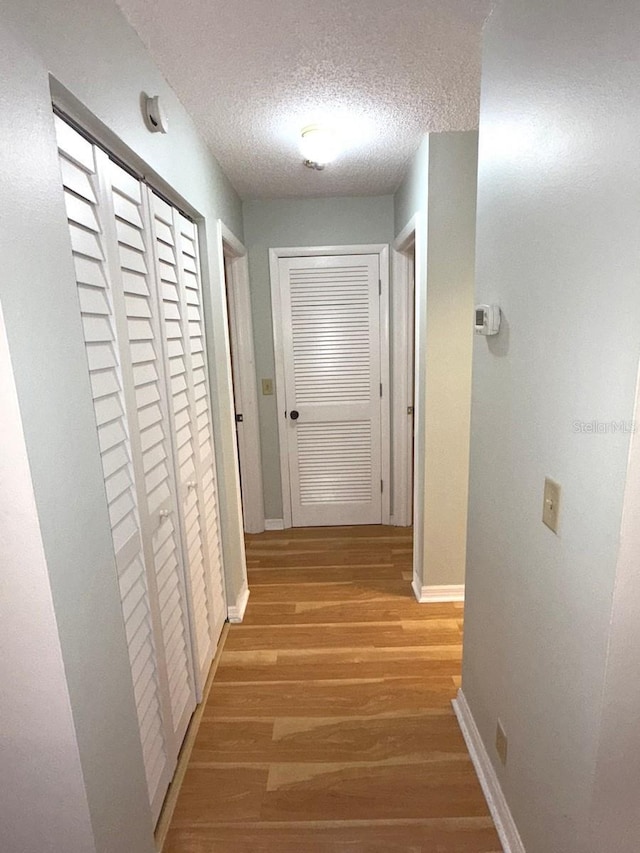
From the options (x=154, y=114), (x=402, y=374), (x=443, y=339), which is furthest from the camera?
(x=402, y=374)

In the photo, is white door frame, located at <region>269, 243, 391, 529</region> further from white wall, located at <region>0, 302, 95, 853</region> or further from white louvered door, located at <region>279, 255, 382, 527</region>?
white wall, located at <region>0, 302, 95, 853</region>

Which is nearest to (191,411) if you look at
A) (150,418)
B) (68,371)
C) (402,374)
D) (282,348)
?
(150,418)

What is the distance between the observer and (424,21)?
4.17ft

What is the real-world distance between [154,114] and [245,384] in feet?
6.57

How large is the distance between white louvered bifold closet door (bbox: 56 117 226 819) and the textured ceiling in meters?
0.41

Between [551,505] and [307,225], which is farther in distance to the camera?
[307,225]

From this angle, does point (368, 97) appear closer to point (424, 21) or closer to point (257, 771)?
point (424, 21)

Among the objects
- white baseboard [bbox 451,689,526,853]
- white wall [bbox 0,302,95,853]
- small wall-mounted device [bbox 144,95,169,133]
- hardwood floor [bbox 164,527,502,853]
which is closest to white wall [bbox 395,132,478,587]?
hardwood floor [bbox 164,527,502,853]

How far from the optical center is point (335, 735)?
1762 millimetres

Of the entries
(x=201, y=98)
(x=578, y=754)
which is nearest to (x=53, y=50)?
(x=201, y=98)

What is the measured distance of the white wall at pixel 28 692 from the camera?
2.57 ft

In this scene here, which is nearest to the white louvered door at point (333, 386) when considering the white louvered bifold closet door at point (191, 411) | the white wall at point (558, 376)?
the white louvered bifold closet door at point (191, 411)

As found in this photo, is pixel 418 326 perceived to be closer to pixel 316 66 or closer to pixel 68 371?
pixel 316 66

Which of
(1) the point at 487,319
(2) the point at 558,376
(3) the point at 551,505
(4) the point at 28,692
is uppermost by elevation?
(1) the point at 487,319
